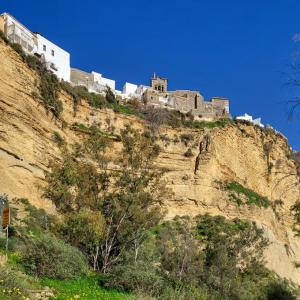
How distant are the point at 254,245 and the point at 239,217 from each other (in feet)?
40.8

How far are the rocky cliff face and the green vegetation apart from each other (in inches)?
12.6

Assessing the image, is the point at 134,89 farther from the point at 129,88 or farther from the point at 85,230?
the point at 85,230

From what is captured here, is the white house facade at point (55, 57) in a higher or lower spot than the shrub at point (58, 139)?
higher

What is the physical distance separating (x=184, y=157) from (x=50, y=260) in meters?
26.9

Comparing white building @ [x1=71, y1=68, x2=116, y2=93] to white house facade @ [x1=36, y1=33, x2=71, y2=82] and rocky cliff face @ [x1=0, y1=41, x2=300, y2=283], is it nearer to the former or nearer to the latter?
white house facade @ [x1=36, y1=33, x2=71, y2=82]

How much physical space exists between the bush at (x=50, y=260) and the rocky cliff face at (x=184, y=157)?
9703 millimetres

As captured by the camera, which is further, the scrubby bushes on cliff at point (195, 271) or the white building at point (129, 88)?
the white building at point (129, 88)

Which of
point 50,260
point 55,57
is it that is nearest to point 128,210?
point 50,260

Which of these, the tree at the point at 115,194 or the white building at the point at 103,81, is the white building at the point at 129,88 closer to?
the white building at the point at 103,81

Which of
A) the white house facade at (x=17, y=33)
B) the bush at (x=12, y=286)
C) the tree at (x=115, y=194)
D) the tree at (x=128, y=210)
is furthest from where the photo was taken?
the white house facade at (x=17, y=33)

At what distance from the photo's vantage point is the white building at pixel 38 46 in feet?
121

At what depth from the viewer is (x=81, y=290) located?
547 inches

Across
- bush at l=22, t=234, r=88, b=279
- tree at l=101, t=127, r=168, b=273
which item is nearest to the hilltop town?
tree at l=101, t=127, r=168, b=273

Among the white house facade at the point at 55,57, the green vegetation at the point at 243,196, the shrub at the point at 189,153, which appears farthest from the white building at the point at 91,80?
the green vegetation at the point at 243,196
